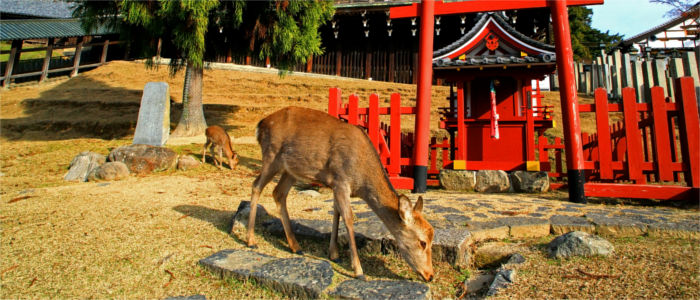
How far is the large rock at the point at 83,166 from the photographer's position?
8.17 meters

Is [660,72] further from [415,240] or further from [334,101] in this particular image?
[415,240]

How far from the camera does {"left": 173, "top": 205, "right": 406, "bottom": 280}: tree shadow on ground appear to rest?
3363 mm

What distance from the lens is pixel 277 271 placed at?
3004 millimetres

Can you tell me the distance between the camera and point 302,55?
39.2 feet

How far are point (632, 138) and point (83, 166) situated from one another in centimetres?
1075

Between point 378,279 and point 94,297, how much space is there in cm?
216

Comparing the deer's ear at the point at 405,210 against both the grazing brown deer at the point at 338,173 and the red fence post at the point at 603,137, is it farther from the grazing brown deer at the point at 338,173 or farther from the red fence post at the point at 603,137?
the red fence post at the point at 603,137

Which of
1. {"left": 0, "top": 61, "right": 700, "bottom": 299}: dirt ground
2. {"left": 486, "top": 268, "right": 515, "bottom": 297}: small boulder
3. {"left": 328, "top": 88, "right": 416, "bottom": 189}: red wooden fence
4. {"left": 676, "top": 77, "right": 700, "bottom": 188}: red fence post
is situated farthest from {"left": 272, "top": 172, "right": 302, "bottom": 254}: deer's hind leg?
{"left": 676, "top": 77, "right": 700, "bottom": 188}: red fence post

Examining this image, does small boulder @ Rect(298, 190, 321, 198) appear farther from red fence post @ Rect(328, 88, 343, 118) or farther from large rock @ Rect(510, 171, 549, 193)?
large rock @ Rect(510, 171, 549, 193)

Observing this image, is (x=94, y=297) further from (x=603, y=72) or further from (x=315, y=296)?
(x=603, y=72)

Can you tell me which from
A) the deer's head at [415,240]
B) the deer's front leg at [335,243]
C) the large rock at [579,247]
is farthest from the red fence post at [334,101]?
the large rock at [579,247]

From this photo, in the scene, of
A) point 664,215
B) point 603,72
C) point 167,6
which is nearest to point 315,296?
point 664,215

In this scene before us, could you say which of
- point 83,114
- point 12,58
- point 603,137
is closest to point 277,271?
point 603,137

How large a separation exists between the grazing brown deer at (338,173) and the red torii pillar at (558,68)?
3073 millimetres
